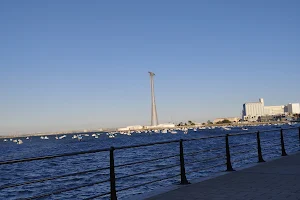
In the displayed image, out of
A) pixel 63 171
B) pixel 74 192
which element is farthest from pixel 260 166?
pixel 63 171

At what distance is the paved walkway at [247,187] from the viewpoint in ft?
25.4

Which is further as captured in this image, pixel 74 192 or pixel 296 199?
pixel 74 192

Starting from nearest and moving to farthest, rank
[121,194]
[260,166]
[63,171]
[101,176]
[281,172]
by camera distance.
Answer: [281,172] → [260,166] → [121,194] → [101,176] → [63,171]

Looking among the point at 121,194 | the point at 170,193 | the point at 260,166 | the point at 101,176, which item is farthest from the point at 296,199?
the point at 101,176

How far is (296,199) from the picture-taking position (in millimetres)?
7148

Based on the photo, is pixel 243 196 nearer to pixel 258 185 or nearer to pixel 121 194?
pixel 258 185

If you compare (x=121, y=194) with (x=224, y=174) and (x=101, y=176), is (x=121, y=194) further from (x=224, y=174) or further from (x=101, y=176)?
(x=101, y=176)

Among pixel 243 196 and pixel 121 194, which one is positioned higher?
pixel 243 196

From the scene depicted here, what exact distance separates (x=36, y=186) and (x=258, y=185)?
55.3 ft

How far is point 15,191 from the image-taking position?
21.1 m

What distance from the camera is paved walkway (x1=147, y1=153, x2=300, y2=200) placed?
25.4 feet

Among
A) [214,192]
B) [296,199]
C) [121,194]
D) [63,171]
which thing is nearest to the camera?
[296,199]

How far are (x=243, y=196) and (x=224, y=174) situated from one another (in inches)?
136

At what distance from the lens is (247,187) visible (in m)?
Result: 8.69
